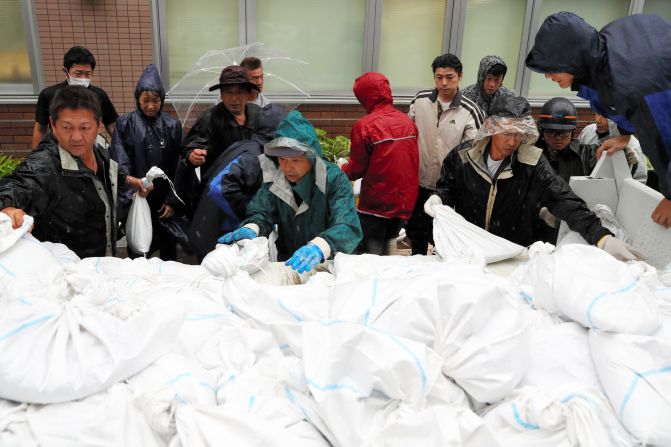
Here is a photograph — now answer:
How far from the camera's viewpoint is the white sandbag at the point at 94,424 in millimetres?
1419

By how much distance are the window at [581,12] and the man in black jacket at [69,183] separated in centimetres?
659

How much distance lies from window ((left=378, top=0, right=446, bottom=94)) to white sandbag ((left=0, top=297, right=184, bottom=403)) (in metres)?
6.28

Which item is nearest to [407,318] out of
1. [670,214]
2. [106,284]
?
[106,284]

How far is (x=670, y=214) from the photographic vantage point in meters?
2.46

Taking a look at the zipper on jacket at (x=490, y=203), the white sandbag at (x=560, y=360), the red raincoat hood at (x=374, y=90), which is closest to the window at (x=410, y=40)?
the red raincoat hood at (x=374, y=90)

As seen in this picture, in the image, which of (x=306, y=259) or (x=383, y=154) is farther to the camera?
(x=383, y=154)

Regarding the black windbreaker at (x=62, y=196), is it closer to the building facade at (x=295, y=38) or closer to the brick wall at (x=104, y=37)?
the building facade at (x=295, y=38)

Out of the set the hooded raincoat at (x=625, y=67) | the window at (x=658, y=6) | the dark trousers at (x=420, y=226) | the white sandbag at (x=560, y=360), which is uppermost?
the window at (x=658, y=6)

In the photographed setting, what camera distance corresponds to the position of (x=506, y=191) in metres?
3.19

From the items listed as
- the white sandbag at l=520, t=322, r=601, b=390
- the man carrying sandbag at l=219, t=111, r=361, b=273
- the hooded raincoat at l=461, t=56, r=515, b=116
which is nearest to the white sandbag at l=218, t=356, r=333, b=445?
the white sandbag at l=520, t=322, r=601, b=390

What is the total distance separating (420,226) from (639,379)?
9.78ft

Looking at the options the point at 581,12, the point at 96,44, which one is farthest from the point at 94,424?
the point at 581,12

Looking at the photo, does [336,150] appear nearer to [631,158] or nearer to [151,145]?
[151,145]

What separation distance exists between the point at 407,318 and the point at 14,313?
44.2 inches
